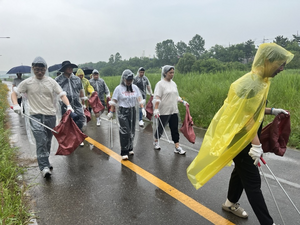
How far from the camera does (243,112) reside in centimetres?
210

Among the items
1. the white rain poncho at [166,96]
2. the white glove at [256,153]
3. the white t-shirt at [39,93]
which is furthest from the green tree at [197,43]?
the white glove at [256,153]

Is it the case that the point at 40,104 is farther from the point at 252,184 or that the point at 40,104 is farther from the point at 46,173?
the point at 252,184

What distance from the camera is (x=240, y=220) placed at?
2.54 m

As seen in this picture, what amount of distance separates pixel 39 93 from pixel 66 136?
813 millimetres

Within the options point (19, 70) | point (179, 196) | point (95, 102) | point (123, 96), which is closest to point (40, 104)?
point (123, 96)

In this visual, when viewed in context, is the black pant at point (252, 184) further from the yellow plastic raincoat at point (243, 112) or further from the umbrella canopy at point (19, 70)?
the umbrella canopy at point (19, 70)

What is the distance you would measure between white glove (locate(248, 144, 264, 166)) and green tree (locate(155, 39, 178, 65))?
40.4m

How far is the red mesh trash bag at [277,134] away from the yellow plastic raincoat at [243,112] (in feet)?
1.71

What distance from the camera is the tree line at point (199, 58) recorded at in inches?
758

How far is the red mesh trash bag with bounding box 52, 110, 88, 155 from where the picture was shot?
3.85m

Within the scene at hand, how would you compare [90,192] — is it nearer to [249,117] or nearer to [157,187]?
Answer: [157,187]

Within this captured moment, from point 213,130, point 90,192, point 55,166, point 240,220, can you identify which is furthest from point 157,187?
point 55,166

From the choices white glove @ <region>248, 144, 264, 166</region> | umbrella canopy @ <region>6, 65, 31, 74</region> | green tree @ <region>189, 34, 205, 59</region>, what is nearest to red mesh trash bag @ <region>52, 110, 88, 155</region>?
white glove @ <region>248, 144, 264, 166</region>

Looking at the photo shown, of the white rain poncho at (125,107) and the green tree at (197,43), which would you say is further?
the green tree at (197,43)
